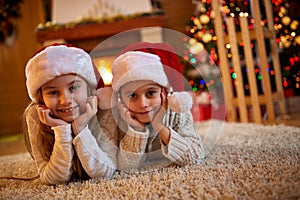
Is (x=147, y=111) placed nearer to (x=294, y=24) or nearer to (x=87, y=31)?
(x=294, y=24)

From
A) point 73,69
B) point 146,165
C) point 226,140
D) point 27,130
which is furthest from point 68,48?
point 226,140

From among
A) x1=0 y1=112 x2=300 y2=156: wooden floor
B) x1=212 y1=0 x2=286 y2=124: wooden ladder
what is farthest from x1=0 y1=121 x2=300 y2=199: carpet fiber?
x1=212 y1=0 x2=286 y2=124: wooden ladder

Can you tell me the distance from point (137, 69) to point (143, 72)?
0.06ft

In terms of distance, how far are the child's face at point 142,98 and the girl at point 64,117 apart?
0.28ft

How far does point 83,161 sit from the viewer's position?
34.3 inches

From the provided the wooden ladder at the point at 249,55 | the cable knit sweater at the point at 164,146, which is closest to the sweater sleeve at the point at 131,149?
the cable knit sweater at the point at 164,146

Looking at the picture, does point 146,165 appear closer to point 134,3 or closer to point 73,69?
point 73,69

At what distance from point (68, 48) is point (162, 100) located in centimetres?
28

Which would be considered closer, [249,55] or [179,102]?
[179,102]

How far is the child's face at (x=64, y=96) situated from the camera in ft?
2.77

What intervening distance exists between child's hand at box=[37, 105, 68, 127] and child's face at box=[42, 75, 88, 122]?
0.01 m

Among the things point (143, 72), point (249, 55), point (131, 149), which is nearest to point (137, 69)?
point (143, 72)

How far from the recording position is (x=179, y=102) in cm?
92

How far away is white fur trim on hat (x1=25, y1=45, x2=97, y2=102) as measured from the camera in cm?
84
